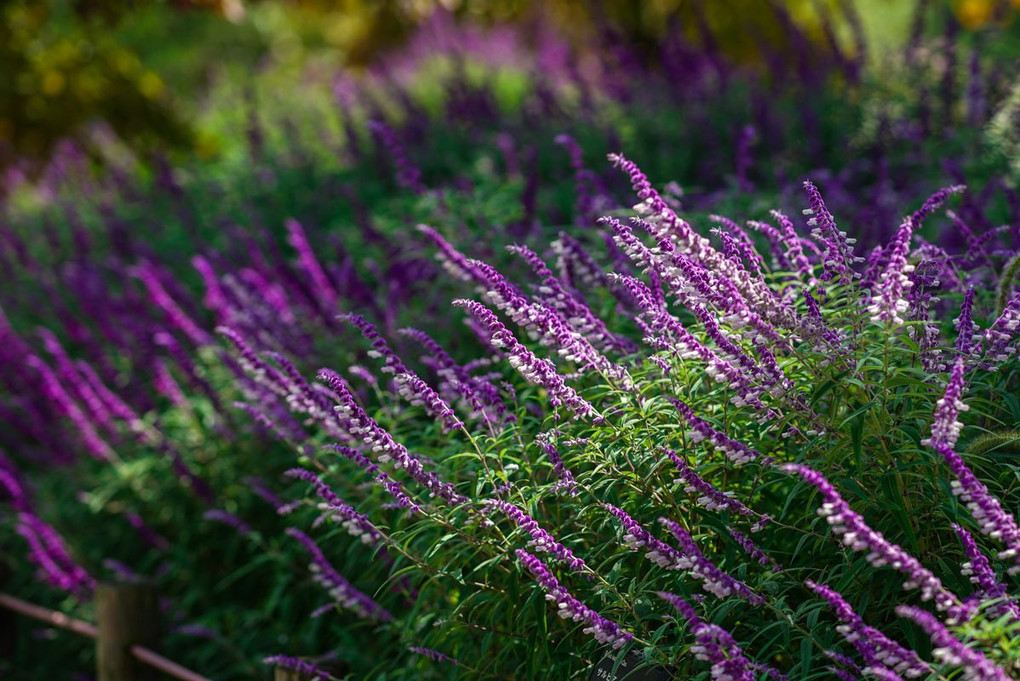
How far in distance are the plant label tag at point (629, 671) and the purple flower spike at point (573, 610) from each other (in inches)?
5.6

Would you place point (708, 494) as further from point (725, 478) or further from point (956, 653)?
point (956, 653)

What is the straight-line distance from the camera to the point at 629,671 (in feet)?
9.93

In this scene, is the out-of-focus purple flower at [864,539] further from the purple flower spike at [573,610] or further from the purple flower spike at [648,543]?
the purple flower spike at [573,610]

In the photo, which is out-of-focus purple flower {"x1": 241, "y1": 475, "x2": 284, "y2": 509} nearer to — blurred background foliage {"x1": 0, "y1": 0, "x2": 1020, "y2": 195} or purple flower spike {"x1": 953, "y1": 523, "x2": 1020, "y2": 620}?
purple flower spike {"x1": 953, "y1": 523, "x2": 1020, "y2": 620}

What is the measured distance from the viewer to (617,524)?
319cm

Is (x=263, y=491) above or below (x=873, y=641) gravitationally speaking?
above

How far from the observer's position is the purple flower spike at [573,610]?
2.82m

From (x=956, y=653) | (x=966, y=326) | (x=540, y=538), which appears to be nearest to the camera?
(x=956, y=653)

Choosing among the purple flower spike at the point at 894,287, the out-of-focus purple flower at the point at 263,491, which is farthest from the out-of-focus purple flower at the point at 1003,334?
the out-of-focus purple flower at the point at 263,491

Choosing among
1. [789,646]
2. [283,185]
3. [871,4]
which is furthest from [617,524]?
[871,4]

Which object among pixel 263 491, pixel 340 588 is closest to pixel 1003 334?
pixel 340 588

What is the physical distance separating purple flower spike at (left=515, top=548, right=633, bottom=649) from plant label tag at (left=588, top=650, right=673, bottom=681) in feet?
0.47

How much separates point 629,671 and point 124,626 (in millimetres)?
2791

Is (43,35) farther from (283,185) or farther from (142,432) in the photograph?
(142,432)
